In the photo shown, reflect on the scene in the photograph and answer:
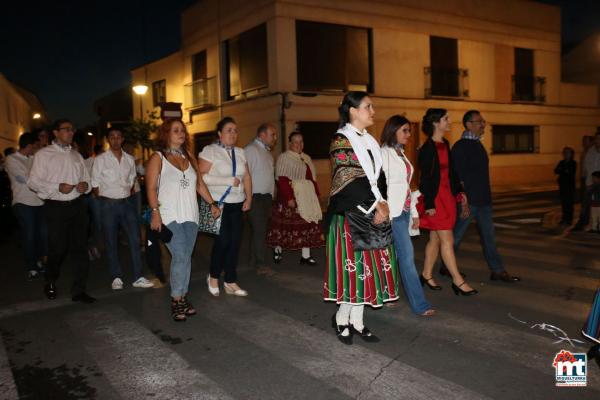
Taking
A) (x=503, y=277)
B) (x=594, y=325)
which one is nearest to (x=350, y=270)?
(x=594, y=325)

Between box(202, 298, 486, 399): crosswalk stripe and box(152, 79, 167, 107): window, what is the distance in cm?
2290

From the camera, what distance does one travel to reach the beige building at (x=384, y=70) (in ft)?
61.9

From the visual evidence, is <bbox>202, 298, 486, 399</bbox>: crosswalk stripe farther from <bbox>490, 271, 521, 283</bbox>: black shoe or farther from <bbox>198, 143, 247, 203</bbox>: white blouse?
<bbox>490, 271, 521, 283</bbox>: black shoe

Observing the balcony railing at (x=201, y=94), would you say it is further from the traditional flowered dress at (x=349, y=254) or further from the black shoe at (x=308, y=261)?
the traditional flowered dress at (x=349, y=254)

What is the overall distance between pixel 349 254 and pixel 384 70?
17.2 metres

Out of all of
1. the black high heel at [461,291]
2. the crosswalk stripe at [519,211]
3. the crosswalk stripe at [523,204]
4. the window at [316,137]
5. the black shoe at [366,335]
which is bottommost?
the black shoe at [366,335]

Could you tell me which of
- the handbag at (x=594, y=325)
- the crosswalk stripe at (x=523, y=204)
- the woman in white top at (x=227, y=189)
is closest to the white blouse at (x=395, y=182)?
the woman in white top at (x=227, y=189)

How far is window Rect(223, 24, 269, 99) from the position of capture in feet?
63.7

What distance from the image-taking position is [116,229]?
6.67m

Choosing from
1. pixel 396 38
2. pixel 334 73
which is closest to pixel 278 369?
pixel 334 73

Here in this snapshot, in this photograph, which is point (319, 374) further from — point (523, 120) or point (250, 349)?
point (523, 120)

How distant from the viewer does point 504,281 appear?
6402mm

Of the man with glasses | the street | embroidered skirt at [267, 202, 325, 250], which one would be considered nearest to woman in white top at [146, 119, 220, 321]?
the street

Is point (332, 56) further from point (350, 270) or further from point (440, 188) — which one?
point (350, 270)
